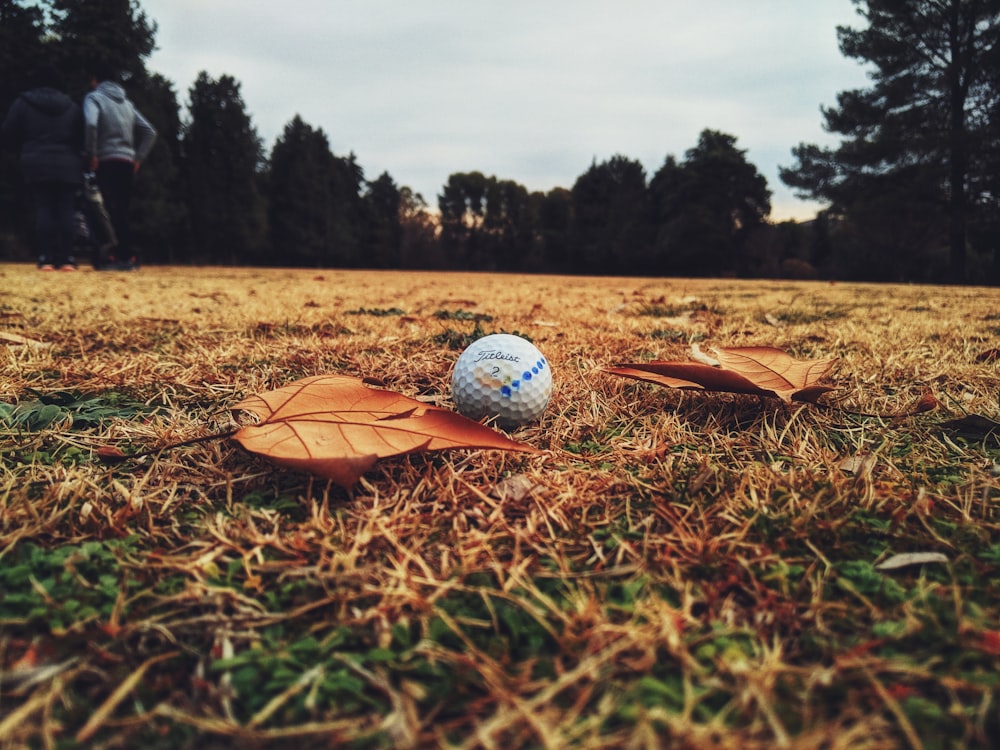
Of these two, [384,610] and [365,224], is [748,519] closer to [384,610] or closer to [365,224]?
[384,610]

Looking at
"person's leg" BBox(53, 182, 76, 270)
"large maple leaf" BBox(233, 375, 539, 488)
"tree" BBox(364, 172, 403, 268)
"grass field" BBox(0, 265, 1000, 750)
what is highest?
"tree" BBox(364, 172, 403, 268)

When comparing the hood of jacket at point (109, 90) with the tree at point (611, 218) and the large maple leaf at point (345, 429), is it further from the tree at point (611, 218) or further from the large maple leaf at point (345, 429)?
the tree at point (611, 218)

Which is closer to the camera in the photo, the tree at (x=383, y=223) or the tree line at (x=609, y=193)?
the tree line at (x=609, y=193)

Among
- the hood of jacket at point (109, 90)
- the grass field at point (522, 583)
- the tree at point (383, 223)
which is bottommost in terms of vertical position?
the grass field at point (522, 583)

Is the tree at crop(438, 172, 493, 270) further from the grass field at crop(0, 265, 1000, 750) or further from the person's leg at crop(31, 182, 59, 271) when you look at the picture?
the grass field at crop(0, 265, 1000, 750)

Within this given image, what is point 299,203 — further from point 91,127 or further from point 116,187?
point 91,127

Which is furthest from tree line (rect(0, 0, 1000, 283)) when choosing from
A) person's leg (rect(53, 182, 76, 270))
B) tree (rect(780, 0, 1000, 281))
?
person's leg (rect(53, 182, 76, 270))

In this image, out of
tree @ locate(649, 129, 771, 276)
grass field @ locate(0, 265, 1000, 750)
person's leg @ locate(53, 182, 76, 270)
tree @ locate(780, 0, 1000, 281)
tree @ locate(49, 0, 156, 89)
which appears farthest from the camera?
tree @ locate(649, 129, 771, 276)

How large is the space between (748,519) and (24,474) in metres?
1.38

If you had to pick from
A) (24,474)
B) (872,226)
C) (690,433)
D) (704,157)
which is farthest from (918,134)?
(24,474)

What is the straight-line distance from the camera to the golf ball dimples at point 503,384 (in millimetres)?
1494

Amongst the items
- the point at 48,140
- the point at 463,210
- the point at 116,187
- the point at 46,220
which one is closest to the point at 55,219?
the point at 46,220

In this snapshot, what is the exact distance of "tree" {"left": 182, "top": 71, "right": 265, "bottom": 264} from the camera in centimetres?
2928

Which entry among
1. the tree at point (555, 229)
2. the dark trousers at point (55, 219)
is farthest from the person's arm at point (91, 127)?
the tree at point (555, 229)
